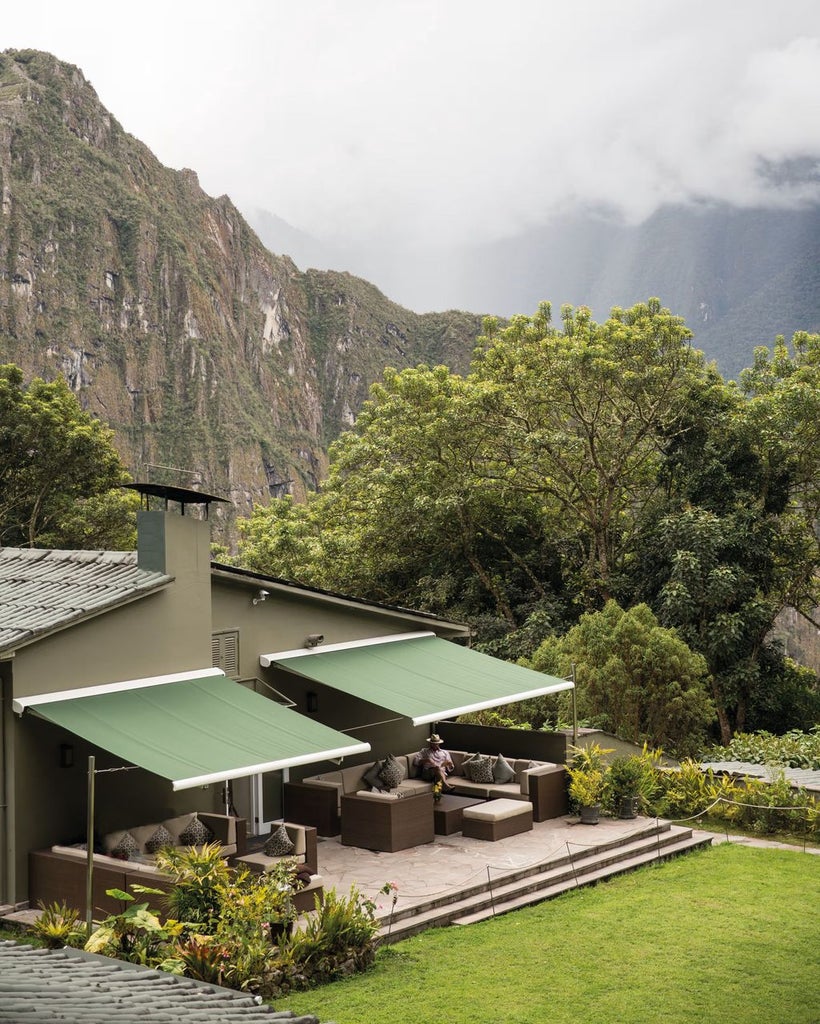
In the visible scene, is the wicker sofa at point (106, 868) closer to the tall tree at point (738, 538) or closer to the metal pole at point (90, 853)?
the metal pole at point (90, 853)

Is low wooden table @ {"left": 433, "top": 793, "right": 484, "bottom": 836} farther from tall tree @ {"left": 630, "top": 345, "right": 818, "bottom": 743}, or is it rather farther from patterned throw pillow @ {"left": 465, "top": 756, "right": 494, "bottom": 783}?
tall tree @ {"left": 630, "top": 345, "right": 818, "bottom": 743}

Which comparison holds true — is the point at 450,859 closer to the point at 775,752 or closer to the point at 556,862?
the point at 556,862

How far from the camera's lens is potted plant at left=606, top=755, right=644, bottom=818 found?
45.9 ft

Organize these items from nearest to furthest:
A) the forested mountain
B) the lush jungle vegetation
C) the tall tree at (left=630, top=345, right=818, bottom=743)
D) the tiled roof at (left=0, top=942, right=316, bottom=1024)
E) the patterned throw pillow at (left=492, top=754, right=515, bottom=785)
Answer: the tiled roof at (left=0, top=942, right=316, bottom=1024), the patterned throw pillow at (left=492, top=754, right=515, bottom=785), the tall tree at (left=630, top=345, right=818, bottom=743), the lush jungle vegetation, the forested mountain

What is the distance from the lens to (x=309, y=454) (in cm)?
15438

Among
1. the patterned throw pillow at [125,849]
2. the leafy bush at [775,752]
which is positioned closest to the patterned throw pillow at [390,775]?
the patterned throw pillow at [125,849]

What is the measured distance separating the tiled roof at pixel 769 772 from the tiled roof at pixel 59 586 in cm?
883

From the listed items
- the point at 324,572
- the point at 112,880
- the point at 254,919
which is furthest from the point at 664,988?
the point at 324,572

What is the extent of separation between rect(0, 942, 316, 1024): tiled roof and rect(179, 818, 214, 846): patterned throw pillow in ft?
15.9

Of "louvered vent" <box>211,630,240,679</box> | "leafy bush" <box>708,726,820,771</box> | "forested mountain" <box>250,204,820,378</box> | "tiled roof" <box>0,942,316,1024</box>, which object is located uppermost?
"forested mountain" <box>250,204,820,378</box>

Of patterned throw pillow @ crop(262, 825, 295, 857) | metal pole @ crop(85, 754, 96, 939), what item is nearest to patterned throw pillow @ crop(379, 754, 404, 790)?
patterned throw pillow @ crop(262, 825, 295, 857)

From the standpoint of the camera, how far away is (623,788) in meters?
14.1

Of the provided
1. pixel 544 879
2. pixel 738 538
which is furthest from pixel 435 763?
pixel 738 538

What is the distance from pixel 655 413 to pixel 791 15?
209ft
